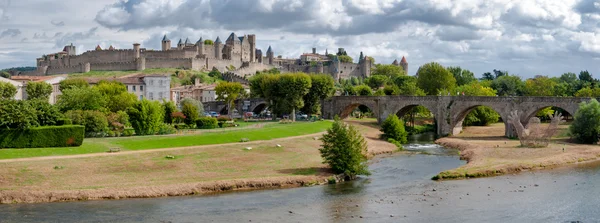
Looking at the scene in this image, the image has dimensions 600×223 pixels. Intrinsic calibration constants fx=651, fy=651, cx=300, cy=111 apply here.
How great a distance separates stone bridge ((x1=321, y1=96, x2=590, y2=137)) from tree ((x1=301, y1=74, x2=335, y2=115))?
3.19 m

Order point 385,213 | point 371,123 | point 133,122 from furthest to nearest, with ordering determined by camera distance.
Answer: point 371,123, point 133,122, point 385,213

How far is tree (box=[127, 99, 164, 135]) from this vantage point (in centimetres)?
5953

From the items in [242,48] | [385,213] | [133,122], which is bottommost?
[385,213]

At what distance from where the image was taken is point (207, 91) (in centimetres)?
11844

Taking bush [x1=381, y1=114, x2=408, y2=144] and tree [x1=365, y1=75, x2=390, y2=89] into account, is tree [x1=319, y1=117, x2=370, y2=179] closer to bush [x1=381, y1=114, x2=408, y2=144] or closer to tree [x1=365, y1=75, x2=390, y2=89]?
bush [x1=381, y1=114, x2=408, y2=144]

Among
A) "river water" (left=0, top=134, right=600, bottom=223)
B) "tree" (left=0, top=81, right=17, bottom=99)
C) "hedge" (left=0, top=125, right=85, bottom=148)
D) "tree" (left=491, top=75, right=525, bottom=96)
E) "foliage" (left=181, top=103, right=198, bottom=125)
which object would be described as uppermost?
"tree" (left=491, top=75, right=525, bottom=96)

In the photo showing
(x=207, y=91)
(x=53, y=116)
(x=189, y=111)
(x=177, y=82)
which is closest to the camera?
(x=53, y=116)

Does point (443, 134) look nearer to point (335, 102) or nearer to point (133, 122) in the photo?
point (335, 102)

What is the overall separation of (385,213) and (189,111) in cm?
4288

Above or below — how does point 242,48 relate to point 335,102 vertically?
above

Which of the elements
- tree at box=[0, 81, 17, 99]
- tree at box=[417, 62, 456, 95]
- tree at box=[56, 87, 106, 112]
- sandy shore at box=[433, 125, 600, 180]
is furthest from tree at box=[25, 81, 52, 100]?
tree at box=[417, 62, 456, 95]

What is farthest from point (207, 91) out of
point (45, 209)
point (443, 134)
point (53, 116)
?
point (45, 209)

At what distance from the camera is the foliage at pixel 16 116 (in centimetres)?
4541

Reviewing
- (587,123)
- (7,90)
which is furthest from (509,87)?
(7,90)
